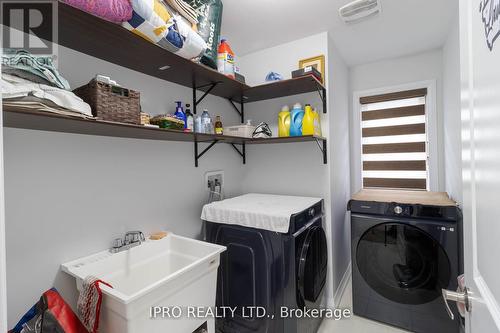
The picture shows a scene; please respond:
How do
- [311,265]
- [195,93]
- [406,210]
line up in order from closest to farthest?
[311,265] < [406,210] < [195,93]

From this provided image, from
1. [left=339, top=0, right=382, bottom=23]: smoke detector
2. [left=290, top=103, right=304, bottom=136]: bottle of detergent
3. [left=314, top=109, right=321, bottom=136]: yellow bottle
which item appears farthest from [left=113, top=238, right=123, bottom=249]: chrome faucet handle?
[left=339, top=0, right=382, bottom=23]: smoke detector

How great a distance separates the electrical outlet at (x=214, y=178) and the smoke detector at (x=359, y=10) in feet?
5.57

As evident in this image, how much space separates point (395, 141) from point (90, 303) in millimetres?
3263

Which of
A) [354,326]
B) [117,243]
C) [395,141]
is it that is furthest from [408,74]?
[117,243]

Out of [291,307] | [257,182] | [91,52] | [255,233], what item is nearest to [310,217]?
[255,233]

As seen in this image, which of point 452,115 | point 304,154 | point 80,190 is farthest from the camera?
point 304,154

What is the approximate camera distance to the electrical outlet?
2148 mm

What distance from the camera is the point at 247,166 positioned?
104 inches

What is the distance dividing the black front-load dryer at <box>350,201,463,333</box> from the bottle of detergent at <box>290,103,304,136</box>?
31.8 inches

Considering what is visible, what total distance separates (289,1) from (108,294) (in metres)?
2.14

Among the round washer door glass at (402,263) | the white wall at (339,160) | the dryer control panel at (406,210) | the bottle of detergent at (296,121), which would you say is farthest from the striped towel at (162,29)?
the round washer door glass at (402,263)

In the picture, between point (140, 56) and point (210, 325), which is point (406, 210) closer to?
point (210, 325)

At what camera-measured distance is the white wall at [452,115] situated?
191 cm

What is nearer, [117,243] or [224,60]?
[117,243]
